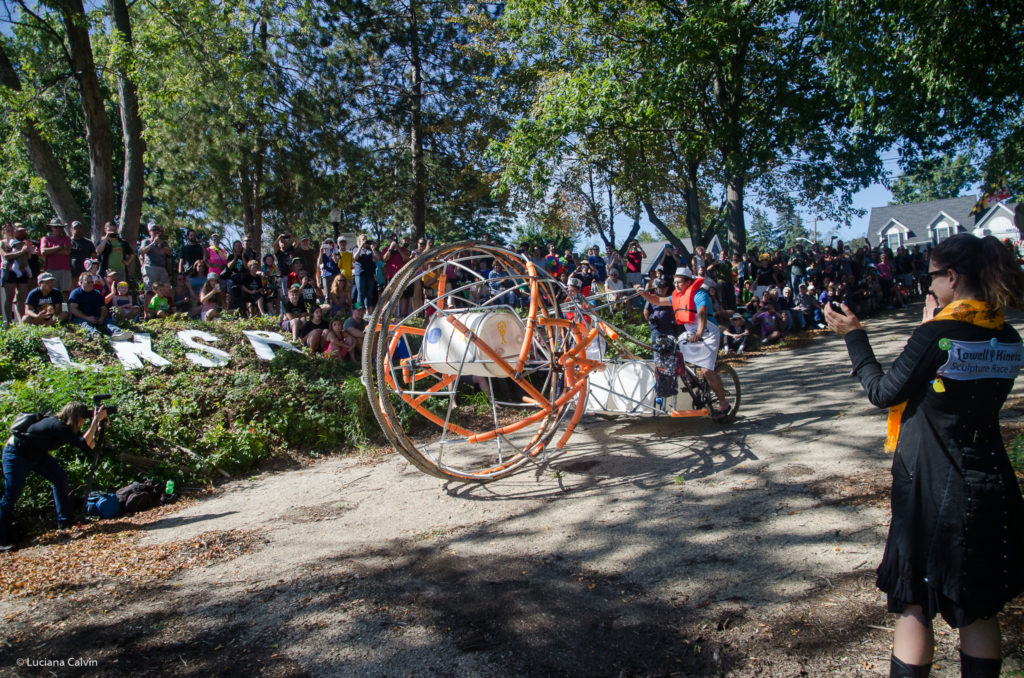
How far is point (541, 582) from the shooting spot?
14.1ft

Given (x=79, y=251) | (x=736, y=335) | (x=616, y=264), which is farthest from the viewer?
(x=616, y=264)

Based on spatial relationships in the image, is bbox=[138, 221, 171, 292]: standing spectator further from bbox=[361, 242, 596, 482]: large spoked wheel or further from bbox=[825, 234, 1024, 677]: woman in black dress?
bbox=[825, 234, 1024, 677]: woman in black dress

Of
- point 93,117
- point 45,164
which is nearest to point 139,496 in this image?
point 45,164

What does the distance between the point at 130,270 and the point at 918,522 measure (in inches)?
536

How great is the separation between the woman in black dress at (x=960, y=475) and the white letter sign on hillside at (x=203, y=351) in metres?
9.45

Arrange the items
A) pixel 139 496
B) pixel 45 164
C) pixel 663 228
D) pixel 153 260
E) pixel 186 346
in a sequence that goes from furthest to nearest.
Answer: pixel 663 228 → pixel 45 164 → pixel 153 260 → pixel 186 346 → pixel 139 496

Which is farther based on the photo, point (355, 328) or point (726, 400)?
point (355, 328)

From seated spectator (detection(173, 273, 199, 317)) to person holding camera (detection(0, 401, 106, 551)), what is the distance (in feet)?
20.4

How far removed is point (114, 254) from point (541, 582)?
11.2 metres

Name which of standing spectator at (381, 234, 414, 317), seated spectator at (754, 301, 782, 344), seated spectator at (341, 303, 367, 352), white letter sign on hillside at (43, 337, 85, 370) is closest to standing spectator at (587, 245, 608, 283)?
seated spectator at (754, 301, 782, 344)

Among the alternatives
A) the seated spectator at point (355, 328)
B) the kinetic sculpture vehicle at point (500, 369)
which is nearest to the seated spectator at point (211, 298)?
the seated spectator at point (355, 328)

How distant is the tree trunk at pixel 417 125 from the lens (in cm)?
2227

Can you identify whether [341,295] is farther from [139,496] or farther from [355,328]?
[139,496]

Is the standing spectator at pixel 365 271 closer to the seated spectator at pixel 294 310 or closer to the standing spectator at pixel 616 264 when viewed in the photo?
the seated spectator at pixel 294 310
